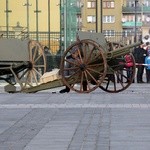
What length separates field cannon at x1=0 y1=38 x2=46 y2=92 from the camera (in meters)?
19.5

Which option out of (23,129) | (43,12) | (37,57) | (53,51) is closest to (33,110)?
(23,129)

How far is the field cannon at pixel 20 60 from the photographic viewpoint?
1948 cm

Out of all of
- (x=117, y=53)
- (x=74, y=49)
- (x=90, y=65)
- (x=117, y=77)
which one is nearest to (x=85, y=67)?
(x=90, y=65)

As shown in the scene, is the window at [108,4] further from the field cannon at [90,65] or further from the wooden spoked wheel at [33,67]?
the field cannon at [90,65]

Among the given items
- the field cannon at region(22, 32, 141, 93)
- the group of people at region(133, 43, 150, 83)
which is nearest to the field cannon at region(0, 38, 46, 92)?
the field cannon at region(22, 32, 141, 93)

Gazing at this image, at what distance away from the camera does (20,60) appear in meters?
19.6

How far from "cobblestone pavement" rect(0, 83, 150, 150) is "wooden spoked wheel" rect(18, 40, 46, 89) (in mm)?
1815

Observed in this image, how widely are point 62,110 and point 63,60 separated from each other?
4.35m

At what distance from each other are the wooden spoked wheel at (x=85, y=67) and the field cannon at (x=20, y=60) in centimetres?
131

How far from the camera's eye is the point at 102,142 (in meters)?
9.62

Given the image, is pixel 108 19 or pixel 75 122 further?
pixel 108 19

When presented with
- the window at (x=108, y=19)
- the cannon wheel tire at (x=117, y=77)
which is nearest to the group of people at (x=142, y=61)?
the cannon wheel tire at (x=117, y=77)

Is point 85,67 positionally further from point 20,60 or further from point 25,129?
point 25,129

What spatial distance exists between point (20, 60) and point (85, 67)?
2.43 meters
